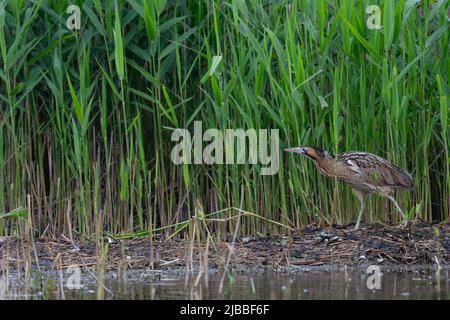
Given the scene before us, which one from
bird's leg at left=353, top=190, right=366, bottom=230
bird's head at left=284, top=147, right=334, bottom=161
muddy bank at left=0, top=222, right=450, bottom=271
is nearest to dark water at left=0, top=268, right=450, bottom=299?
muddy bank at left=0, top=222, right=450, bottom=271

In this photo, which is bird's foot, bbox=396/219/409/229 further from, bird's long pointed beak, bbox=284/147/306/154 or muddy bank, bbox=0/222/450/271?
bird's long pointed beak, bbox=284/147/306/154

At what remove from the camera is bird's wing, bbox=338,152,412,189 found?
10.0m

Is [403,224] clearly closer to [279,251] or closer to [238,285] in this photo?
[279,251]

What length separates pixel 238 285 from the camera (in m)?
8.32

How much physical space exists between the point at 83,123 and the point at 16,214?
3.80 feet

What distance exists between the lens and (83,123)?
1016 centimetres

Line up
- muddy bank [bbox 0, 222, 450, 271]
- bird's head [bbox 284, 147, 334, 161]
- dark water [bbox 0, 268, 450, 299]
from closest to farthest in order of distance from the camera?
dark water [bbox 0, 268, 450, 299] → muddy bank [bbox 0, 222, 450, 271] → bird's head [bbox 284, 147, 334, 161]

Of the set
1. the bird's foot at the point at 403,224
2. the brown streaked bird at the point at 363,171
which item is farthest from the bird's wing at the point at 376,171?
the bird's foot at the point at 403,224

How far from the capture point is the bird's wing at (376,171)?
10016 millimetres

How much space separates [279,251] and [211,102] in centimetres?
167

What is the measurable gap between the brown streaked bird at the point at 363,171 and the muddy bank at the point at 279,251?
0.29 metres

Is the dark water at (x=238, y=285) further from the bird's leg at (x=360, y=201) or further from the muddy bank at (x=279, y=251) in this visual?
the bird's leg at (x=360, y=201)

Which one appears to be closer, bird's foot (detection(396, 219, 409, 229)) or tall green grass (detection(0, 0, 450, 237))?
bird's foot (detection(396, 219, 409, 229))

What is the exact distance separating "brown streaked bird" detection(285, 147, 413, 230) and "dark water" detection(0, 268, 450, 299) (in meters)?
1.09
